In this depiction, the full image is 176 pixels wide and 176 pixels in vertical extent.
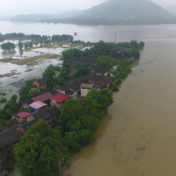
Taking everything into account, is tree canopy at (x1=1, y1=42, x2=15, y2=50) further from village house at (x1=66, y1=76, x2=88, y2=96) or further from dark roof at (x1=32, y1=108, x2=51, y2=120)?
dark roof at (x1=32, y1=108, x2=51, y2=120)

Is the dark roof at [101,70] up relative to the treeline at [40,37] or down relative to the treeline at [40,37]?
down

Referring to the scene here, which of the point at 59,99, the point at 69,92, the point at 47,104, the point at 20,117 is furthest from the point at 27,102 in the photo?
the point at 69,92

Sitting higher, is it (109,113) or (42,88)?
(42,88)

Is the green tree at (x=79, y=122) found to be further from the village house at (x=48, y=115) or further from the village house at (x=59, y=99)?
the village house at (x=59, y=99)

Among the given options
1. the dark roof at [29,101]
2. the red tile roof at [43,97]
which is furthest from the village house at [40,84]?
the dark roof at [29,101]

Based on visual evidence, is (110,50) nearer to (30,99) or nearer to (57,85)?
(57,85)

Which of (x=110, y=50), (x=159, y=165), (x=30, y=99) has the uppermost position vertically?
(x=110, y=50)

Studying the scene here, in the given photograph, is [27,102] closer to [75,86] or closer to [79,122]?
[75,86]

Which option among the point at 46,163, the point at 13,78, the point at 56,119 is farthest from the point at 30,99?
the point at 13,78
